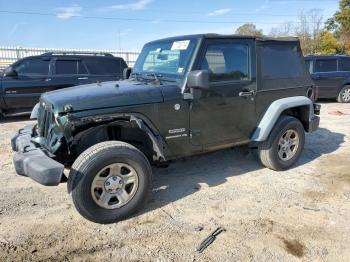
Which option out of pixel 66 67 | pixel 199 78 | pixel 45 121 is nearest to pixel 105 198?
pixel 45 121

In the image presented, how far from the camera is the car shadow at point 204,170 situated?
4288 mm

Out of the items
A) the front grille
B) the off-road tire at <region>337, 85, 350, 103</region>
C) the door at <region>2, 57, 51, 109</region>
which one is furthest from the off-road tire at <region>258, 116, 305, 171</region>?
the off-road tire at <region>337, 85, 350, 103</region>

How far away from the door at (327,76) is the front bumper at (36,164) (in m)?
10.4

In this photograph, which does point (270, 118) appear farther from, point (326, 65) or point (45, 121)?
point (326, 65)

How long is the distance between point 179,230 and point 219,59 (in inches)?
84.9

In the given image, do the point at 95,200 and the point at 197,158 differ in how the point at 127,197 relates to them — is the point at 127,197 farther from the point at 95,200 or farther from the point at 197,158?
the point at 197,158

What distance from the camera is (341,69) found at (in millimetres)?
11789

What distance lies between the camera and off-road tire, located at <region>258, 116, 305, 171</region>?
482 cm

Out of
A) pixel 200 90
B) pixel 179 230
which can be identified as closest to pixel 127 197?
pixel 179 230

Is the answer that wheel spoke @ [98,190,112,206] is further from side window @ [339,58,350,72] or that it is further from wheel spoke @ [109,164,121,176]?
side window @ [339,58,350,72]

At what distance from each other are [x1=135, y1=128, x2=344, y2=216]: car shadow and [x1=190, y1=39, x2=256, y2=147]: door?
2.13 ft

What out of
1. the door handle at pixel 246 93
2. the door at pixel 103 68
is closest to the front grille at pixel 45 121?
the door handle at pixel 246 93

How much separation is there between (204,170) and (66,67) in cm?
578

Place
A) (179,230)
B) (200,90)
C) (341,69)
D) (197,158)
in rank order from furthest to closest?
(341,69) → (197,158) → (200,90) → (179,230)
